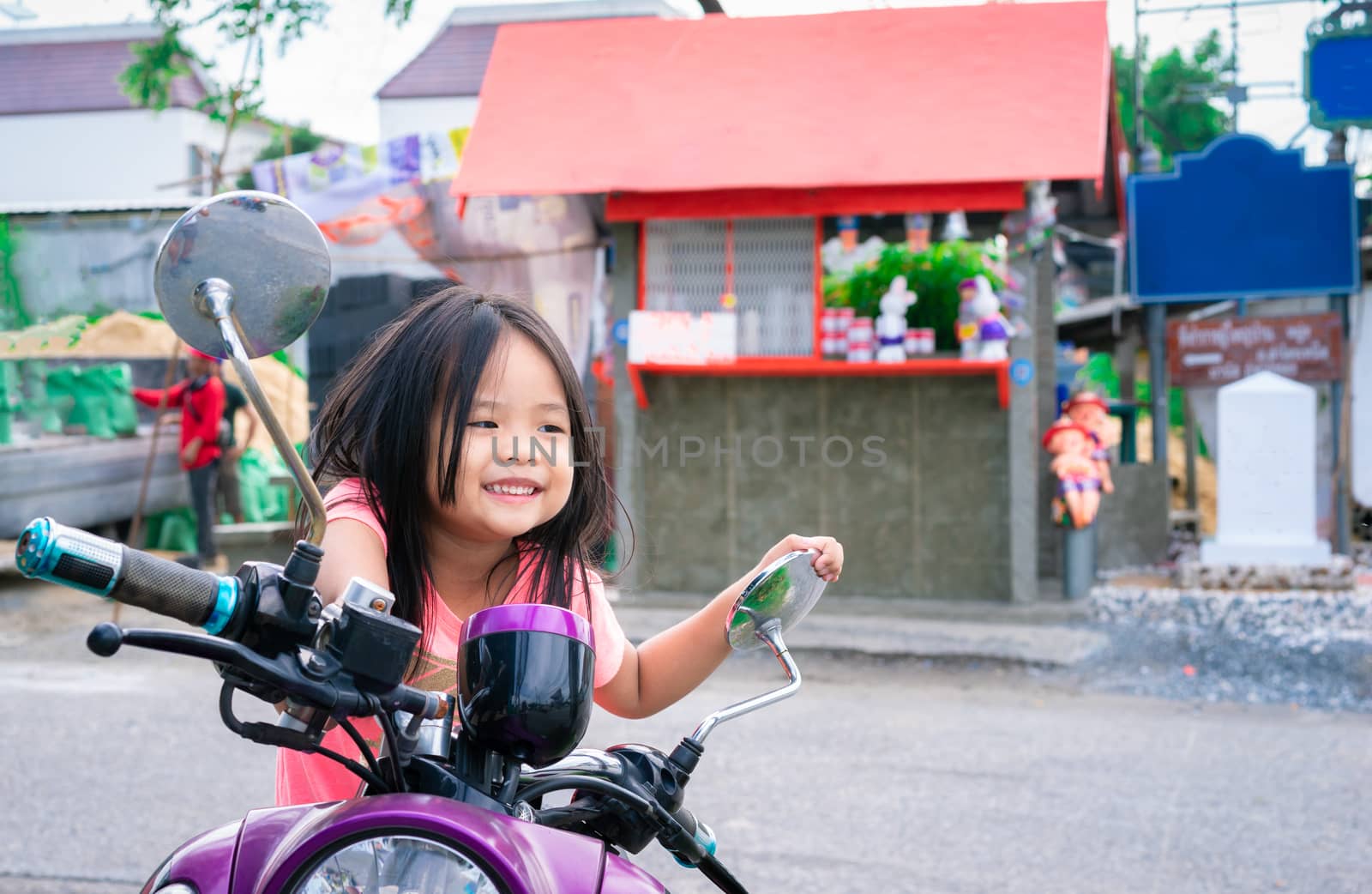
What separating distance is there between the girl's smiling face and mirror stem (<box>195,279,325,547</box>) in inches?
14.4

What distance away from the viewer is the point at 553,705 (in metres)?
1.21

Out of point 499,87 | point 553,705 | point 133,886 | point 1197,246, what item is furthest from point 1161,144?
point 553,705

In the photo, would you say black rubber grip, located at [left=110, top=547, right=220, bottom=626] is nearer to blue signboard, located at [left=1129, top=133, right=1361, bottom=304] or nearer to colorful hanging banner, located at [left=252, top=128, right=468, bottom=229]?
colorful hanging banner, located at [left=252, top=128, right=468, bottom=229]

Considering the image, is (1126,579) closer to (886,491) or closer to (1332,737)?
(886,491)

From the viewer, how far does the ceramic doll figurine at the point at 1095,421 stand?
9766mm

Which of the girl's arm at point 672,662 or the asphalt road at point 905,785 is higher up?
the girl's arm at point 672,662

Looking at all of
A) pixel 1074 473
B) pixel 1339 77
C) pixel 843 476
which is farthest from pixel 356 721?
pixel 1339 77

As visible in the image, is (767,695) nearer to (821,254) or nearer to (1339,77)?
(821,254)

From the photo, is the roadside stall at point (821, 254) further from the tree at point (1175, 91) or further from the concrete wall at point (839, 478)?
the tree at point (1175, 91)

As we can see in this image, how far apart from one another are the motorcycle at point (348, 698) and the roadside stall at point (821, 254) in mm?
7630

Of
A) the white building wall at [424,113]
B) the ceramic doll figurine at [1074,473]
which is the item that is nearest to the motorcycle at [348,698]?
the ceramic doll figurine at [1074,473]

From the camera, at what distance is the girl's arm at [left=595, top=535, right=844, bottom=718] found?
179 centimetres

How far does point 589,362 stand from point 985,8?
13.3 ft

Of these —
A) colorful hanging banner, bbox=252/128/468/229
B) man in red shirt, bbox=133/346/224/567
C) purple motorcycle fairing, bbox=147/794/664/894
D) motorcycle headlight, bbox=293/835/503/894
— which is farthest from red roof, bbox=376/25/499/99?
motorcycle headlight, bbox=293/835/503/894
